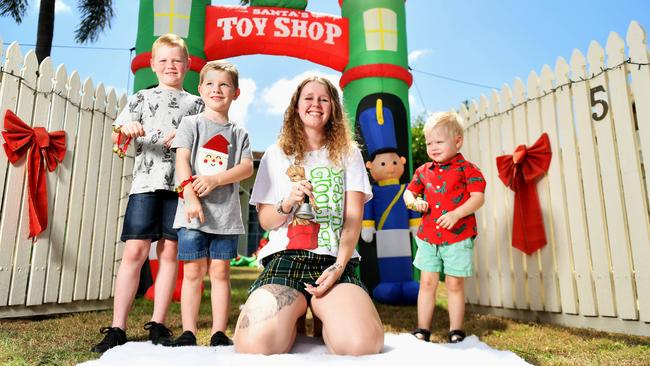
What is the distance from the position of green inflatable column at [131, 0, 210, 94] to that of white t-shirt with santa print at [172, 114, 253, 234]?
2047mm

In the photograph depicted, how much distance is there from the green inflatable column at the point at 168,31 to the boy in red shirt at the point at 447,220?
2337mm

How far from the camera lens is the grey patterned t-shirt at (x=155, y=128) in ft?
7.23

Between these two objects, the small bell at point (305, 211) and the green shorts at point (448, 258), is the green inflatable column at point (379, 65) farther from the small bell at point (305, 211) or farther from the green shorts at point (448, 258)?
the small bell at point (305, 211)

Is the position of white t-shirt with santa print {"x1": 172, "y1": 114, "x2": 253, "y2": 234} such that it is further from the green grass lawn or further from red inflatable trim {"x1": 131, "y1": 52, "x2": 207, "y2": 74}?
red inflatable trim {"x1": 131, "y1": 52, "x2": 207, "y2": 74}

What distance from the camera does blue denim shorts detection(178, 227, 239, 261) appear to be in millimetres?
2045

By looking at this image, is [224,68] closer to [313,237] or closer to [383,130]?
[313,237]

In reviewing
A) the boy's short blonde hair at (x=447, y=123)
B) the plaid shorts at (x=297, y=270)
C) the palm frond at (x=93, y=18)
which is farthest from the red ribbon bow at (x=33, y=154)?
the palm frond at (x=93, y=18)

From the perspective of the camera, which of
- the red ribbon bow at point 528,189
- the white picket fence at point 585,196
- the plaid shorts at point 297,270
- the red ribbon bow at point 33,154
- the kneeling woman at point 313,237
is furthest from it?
the red ribbon bow at point 528,189

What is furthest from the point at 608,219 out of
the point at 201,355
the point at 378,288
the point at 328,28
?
the point at 328,28

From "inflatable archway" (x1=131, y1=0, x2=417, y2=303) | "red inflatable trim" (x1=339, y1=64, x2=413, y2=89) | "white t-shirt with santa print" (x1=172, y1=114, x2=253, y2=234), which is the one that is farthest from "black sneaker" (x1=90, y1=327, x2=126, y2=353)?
"red inflatable trim" (x1=339, y1=64, x2=413, y2=89)

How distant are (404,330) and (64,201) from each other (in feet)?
8.32

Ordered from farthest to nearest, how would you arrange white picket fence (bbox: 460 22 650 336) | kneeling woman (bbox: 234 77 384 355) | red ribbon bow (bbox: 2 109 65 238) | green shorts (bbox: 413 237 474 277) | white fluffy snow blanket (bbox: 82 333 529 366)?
red ribbon bow (bbox: 2 109 65 238), white picket fence (bbox: 460 22 650 336), green shorts (bbox: 413 237 474 277), kneeling woman (bbox: 234 77 384 355), white fluffy snow blanket (bbox: 82 333 529 366)

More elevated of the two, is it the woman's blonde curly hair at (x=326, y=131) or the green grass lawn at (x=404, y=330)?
the woman's blonde curly hair at (x=326, y=131)

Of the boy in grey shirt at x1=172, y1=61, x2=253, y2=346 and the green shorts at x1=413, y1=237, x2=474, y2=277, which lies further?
the green shorts at x1=413, y1=237, x2=474, y2=277
